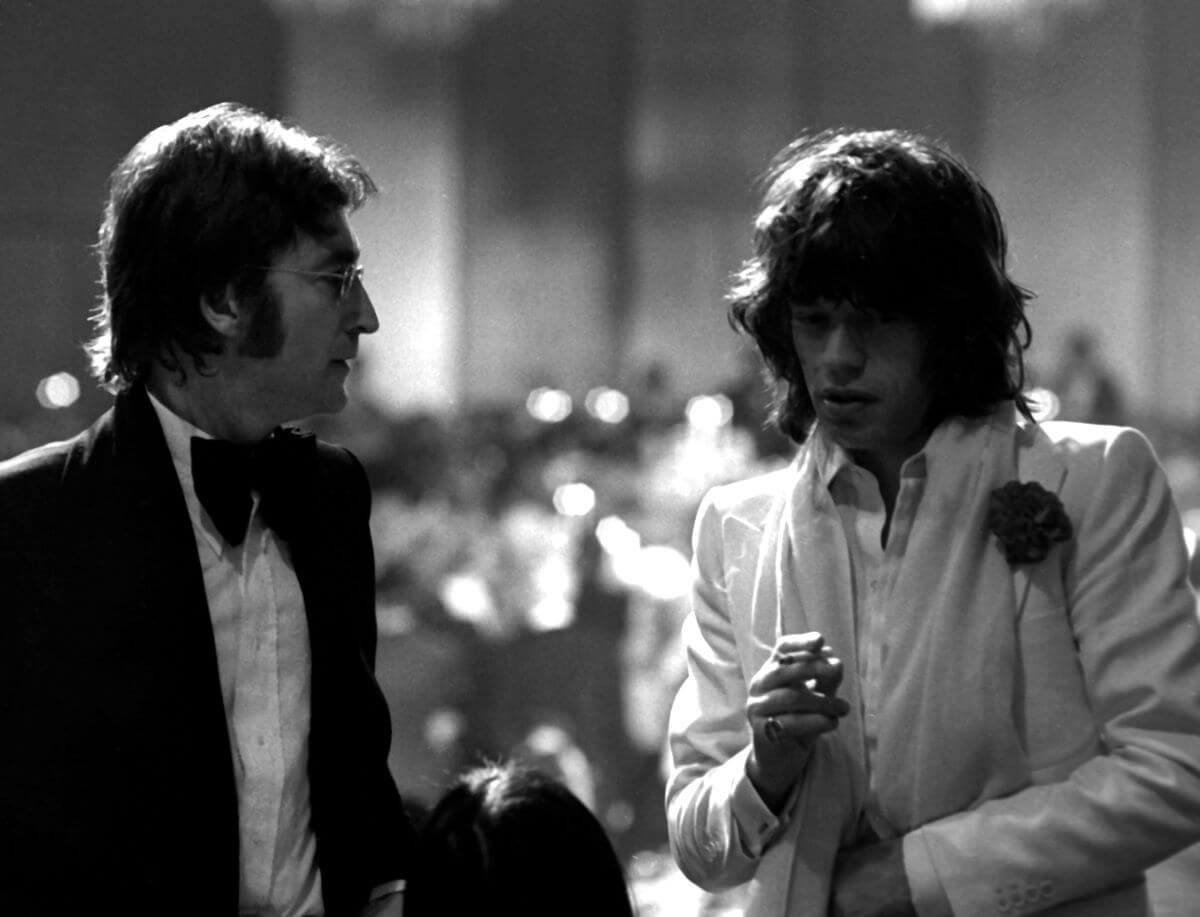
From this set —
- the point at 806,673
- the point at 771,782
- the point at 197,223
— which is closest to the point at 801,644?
the point at 806,673

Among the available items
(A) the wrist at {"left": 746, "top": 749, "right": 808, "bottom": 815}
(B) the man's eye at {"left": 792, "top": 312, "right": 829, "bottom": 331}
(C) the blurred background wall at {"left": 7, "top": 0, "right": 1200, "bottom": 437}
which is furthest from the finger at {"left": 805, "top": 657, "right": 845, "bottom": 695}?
(C) the blurred background wall at {"left": 7, "top": 0, "right": 1200, "bottom": 437}

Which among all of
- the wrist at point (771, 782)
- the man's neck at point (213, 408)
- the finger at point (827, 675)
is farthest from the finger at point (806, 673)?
the man's neck at point (213, 408)

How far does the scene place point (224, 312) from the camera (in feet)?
5.89

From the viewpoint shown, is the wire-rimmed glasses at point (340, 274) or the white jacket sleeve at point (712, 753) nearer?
the white jacket sleeve at point (712, 753)

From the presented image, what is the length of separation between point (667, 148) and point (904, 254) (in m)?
3.82

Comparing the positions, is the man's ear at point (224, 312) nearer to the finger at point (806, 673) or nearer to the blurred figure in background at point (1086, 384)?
the finger at point (806, 673)

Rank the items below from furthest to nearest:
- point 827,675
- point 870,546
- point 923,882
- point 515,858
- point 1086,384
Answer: point 1086,384
point 870,546
point 923,882
point 827,675
point 515,858

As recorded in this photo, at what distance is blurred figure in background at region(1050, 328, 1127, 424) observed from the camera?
4996mm

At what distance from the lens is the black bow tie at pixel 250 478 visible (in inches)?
68.2

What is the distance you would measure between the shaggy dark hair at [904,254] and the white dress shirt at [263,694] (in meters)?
0.62

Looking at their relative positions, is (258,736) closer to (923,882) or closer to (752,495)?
(752,495)

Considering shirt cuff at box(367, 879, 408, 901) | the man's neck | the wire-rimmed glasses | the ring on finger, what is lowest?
shirt cuff at box(367, 879, 408, 901)

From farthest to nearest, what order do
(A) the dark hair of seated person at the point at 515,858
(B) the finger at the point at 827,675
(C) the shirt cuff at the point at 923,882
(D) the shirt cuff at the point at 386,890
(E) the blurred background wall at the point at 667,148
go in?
(E) the blurred background wall at the point at 667,148 → (D) the shirt cuff at the point at 386,890 → (C) the shirt cuff at the point at 923,882 → (B) the finger at the point at 827,675 → (A) the dark hair of seated person at the point at 515,858

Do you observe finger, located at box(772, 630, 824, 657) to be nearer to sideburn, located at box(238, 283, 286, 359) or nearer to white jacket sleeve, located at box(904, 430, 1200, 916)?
white jacket sleeve, located at box(904, 430, 1200, 916)
